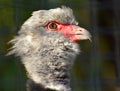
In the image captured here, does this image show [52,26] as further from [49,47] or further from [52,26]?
[49,47]

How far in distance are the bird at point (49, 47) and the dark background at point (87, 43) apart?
104 centimetres

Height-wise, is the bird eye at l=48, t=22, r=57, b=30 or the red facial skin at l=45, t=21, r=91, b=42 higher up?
the bird eye at l=48, t=22, r=57, b=30

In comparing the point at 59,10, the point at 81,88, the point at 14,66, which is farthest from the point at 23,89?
the point at 59,10

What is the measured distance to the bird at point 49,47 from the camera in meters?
3.29

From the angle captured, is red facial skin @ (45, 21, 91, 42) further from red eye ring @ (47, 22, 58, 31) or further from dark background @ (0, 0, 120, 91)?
dark background @ (0, 0, 120, 91)

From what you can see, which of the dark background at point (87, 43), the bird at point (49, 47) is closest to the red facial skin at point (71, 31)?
the bird at point (49, 47)

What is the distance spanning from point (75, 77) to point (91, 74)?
0.14 meters

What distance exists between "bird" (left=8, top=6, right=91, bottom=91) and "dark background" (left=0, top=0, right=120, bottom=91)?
1038 millimetres

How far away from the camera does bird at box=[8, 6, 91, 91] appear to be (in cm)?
329

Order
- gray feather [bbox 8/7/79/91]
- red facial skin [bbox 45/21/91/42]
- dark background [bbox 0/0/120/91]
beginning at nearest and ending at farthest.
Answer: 1. gray feather [bbox 8/7/79/91]
2. red facial skin [bbox 45/21/91/42]
3. dark background [bbox 0/0/120/91]

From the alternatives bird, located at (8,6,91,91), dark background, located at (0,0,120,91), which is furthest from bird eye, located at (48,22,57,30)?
dark background, located at (0,0,120,91)

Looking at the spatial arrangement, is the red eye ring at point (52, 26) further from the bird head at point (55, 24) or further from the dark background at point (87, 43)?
the dark background at point (87, 43)

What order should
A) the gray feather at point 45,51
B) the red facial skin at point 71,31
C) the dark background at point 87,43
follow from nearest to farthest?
1. the gray feather at point 45,51
2. the red facial skin at point 71,31
3. the dark background at point 87,43

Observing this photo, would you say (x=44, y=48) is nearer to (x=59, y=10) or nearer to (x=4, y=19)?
(x=59, y=10)
